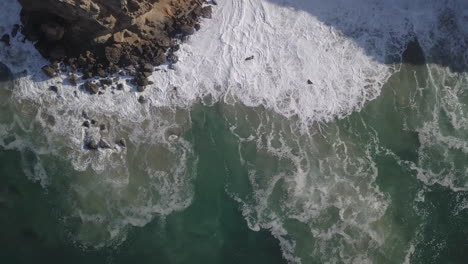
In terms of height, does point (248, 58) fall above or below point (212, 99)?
above

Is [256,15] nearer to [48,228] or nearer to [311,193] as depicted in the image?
[311,193]

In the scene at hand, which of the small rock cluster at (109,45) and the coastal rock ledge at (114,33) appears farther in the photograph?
the small rock cluster at (109,45)

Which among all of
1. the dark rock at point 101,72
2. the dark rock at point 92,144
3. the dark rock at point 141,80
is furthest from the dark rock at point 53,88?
the dark rock at point 141,80

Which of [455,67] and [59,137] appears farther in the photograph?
[455,67]

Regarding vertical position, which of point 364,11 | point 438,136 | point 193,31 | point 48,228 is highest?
point 364,11

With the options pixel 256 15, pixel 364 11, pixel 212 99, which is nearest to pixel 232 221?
pixel 212 99

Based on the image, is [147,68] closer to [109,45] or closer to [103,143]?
[109,45]

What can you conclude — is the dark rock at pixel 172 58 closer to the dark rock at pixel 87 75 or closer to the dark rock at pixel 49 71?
the dark rock at pixel 87 75
